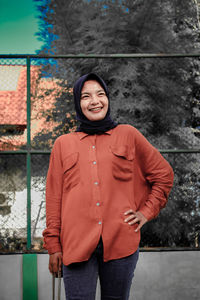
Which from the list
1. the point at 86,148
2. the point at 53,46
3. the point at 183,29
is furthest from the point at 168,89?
the point at 86,148

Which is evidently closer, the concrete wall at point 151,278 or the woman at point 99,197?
the woman at point 99,197

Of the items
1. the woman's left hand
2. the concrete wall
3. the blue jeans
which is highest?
the woman's left hand

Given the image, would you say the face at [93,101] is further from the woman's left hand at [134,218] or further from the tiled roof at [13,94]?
the tiled roof at [13,94]

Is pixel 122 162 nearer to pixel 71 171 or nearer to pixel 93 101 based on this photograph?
pixel 71 171

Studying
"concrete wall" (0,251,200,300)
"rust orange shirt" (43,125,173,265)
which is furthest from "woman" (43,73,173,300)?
"concrete wall" (0,251,200,300)

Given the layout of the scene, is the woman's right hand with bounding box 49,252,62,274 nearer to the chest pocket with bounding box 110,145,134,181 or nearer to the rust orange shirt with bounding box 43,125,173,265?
the rust orange shirt with bounding box 43,125,173,265

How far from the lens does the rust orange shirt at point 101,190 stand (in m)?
1.93

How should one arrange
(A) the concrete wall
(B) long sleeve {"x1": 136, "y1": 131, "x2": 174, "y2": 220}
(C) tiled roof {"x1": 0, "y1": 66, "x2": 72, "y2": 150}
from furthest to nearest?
(C) tiled roof {"x1": 0, "y1": 66, "x2": 72, "y2": 150} < (A) the concrete wall < (B) long sleeve {"x1": 136, "y1": 131, "x2": 174, "y2": 220}

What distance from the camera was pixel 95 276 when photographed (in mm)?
1967

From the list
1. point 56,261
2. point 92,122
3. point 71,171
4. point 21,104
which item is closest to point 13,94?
point 21,104

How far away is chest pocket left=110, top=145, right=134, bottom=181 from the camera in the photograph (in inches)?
79.7

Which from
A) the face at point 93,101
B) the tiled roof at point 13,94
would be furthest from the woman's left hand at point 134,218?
the tiled roof at point 13,94

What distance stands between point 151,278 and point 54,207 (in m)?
2.11

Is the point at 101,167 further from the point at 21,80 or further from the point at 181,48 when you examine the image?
the point at 181,48
